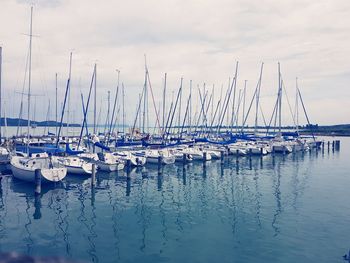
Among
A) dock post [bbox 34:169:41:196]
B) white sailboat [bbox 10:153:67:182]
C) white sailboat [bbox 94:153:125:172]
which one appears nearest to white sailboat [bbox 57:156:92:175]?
white sailboat [bbox 94:153:125:172]

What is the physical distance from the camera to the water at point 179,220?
14.4 m

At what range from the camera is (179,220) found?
19219 millimetres

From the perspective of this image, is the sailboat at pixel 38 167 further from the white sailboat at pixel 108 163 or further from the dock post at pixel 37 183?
the white sailboat at pixel 108 163

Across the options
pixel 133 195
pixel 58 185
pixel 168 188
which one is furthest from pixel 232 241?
pixel 58 185

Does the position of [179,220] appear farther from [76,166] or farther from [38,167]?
[76,166]

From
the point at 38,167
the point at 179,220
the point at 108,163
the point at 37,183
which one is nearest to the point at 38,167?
the point at 38,167

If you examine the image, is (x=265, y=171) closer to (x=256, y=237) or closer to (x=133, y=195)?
(x=133, y=195)

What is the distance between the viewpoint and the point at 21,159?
30375mm

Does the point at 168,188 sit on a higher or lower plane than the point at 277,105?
lower

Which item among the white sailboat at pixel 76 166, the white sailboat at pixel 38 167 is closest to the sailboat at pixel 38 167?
the white sailboat at pixel 38 167

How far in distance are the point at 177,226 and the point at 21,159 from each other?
64.8 ft

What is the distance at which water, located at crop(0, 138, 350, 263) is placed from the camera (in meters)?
14.4

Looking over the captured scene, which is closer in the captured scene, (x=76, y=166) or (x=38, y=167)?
(x=38, y=167)

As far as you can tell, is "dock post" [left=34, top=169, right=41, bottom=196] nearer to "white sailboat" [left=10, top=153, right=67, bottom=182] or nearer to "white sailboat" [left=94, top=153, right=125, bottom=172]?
"white sailboat" [left=10, top=153, right=67, bottom=182]
